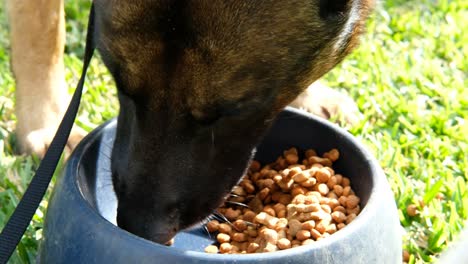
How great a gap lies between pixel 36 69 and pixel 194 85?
1323mm

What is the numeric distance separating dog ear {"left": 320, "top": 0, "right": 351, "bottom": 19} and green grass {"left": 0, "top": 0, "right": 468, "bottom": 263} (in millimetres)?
945

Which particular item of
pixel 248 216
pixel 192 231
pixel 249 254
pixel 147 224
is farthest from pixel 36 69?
pixel 249 254

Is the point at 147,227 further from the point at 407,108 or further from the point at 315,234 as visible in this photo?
the point at 407,108

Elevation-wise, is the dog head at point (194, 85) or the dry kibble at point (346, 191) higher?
the dog head at point (194, 85)

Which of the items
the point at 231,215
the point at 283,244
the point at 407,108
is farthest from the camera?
the point at 407,108

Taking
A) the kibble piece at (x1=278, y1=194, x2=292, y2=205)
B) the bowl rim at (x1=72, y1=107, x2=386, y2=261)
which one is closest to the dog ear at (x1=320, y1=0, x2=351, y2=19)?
the bowl rim at (x1=72, y1=107, x2=386, y2=261)

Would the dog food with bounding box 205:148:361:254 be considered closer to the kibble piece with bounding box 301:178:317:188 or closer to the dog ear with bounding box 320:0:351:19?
the kibble piece with bounding box 301:178:317:188

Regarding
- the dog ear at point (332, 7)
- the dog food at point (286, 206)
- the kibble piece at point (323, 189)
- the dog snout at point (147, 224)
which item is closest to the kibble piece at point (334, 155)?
the dog food at point (286, 206)

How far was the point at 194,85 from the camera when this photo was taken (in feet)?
6.87

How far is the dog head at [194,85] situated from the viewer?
208cm

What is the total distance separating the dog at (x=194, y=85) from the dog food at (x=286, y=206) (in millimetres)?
256

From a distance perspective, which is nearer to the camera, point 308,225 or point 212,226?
point 308,225

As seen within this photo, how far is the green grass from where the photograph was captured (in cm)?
288

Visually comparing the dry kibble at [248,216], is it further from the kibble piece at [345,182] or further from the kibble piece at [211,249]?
the kibble piece at [345,182]
